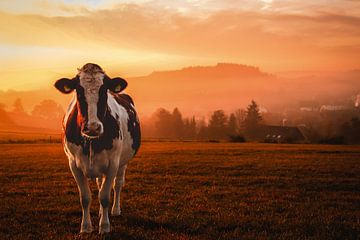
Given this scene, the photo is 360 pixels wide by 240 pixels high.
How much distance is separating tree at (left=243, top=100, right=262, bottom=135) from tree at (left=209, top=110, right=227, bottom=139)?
579 cm

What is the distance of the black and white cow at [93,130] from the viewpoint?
7.86m

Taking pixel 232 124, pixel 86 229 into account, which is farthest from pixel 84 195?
pixel 232 124

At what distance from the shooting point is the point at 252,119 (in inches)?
4360

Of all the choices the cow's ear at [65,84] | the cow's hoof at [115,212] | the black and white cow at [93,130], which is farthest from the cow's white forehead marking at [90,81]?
the cow's hoof at [115,212]

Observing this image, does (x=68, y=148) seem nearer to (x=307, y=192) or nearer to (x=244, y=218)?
(x=244, y=218)

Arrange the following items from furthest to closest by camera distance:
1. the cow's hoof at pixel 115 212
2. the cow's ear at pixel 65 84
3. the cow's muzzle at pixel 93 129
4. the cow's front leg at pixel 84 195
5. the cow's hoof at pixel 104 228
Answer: the cow's hoof at pixel 115 212
the cow's front leg at pixel 84 195
the cow's hoof at pixel 104 228
the cow's ear at pixel 65 84
the cow's muzzle at pixel 93 129

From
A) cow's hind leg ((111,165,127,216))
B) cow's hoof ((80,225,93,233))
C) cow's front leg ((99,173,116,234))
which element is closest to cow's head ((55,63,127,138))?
cow's front leg ((99,173,116,234))

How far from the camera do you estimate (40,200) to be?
1272 centimetres

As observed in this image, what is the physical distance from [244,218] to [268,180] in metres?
8.28

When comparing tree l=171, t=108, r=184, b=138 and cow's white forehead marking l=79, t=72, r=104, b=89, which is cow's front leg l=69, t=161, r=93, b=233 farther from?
tree l=171, t=108, r=184, b=138

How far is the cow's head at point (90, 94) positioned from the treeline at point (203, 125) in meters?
98.4

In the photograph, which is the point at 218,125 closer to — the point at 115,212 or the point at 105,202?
the point at 115,212

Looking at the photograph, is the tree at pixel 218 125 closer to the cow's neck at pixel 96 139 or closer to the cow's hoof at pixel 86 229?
the cow's hoof at pixel 86 229

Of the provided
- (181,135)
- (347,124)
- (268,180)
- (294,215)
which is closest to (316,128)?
(347,124)
